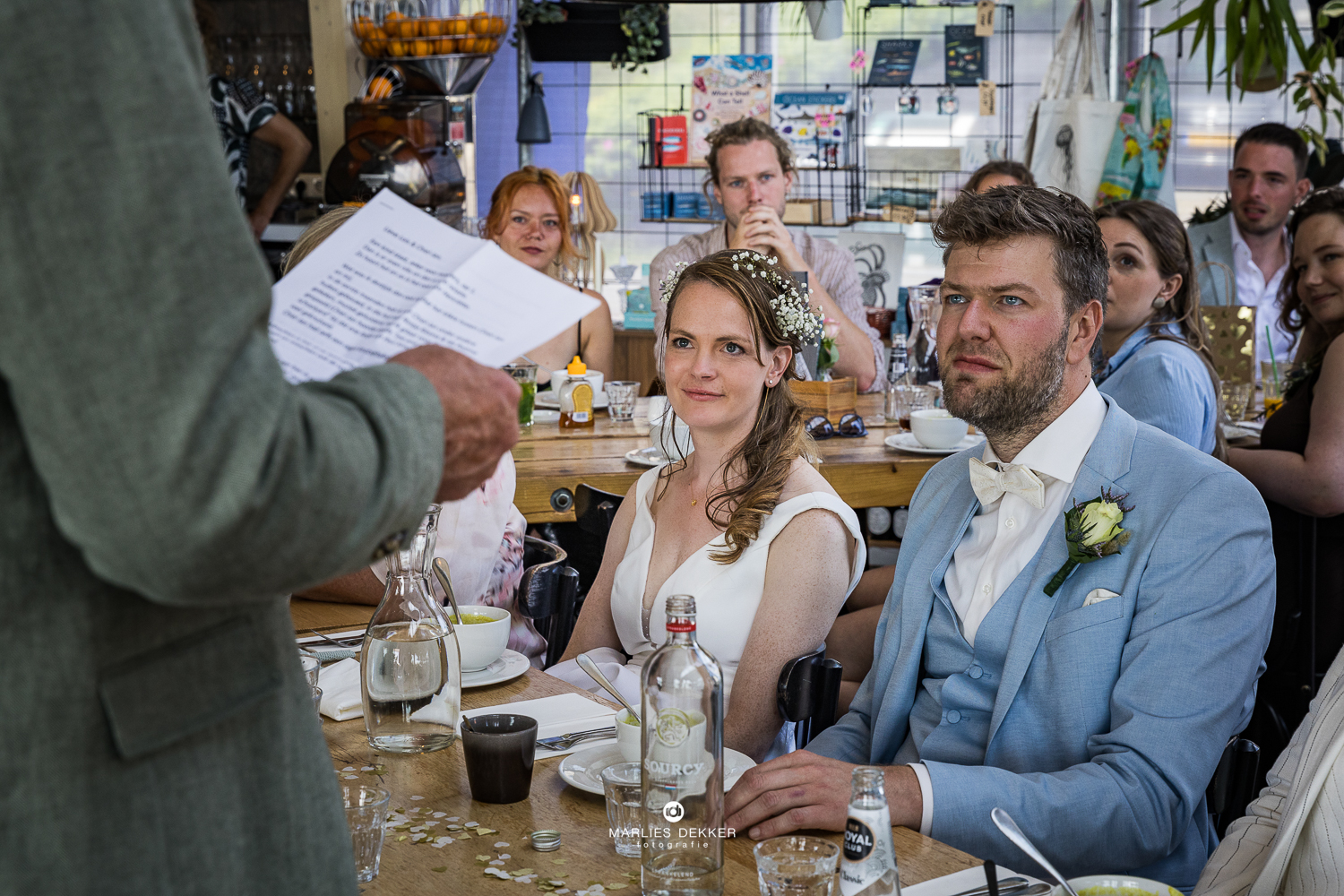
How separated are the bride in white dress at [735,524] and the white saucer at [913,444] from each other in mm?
896

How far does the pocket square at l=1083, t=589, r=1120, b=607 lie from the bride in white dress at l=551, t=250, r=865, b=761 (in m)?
0.58

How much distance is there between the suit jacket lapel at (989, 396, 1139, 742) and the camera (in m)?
1.71

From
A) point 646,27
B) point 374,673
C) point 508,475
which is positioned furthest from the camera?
point 646,27

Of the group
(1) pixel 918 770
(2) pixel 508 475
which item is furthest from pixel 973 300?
(2) pixel 508 475

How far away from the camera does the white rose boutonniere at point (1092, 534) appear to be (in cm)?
167

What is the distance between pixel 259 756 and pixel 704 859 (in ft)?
1.63

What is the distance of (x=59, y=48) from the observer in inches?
25.2

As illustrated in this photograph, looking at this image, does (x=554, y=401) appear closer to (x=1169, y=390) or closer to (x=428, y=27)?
(x=428, y=27)

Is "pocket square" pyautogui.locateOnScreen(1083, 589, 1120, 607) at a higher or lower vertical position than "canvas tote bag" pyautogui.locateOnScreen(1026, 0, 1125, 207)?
lower

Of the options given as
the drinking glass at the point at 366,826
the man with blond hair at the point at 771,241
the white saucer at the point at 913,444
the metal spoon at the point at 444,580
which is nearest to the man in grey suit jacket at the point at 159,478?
the drinking glass at the point at 366,826

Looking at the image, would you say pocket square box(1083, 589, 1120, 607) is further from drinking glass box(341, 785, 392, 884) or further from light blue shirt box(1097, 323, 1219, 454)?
light blue shirt box(1097, 323, 1219, 454)

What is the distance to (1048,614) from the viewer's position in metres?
1.72

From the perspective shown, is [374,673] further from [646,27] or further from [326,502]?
[646,27]

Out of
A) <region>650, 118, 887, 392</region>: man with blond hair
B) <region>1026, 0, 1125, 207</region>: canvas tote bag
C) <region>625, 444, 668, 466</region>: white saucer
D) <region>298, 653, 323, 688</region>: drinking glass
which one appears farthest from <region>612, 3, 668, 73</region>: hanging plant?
<region>298, 653, 323, 688</region>: drinking glass
